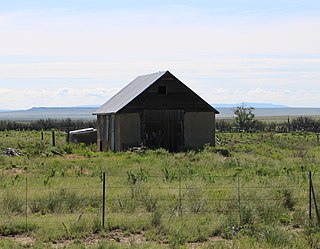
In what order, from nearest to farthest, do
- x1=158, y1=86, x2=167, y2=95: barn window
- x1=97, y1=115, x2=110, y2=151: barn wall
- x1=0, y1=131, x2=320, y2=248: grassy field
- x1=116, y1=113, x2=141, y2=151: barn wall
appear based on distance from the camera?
1. x1=0, y1=131, x2=320, y2=248: grassy field
2. x1=116, y1=113, x2=141, y2=151: barn wall
3. x1=158, y1=86, x2=167, y2=95: barn window
4. x1=97, y1=115, x2=110, y2=151: barn wall

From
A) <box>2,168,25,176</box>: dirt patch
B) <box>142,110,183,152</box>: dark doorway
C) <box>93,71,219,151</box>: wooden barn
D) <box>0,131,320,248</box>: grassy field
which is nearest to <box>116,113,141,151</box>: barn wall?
<box>93,71,219,151</box>: wooden barn

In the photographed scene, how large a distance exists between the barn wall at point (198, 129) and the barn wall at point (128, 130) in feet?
9.84

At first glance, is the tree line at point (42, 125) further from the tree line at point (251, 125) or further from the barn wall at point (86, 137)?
the barn wall at point (86, 137)

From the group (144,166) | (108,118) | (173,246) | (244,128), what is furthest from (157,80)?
(244,128)

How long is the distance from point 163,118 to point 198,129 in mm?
2389

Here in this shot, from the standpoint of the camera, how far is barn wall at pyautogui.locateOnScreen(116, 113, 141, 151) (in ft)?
117

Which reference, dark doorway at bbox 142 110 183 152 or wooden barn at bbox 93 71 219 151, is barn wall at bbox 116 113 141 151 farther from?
dark doorway at bbox 142 110 183 152

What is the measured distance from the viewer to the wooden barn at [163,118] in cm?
3575

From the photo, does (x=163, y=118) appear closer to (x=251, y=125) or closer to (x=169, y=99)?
(x=169, y=99)

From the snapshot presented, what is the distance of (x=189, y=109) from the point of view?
120 feet

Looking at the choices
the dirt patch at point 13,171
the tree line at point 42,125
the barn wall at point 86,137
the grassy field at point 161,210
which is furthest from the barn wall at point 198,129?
the tree line at point 42,125

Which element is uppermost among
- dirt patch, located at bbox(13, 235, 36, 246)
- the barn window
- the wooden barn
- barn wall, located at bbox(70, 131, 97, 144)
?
A: the barn window

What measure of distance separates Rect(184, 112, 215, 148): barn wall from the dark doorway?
432 millimetres

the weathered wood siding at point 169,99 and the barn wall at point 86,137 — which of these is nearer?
the weathered wood siding at point 169,99
